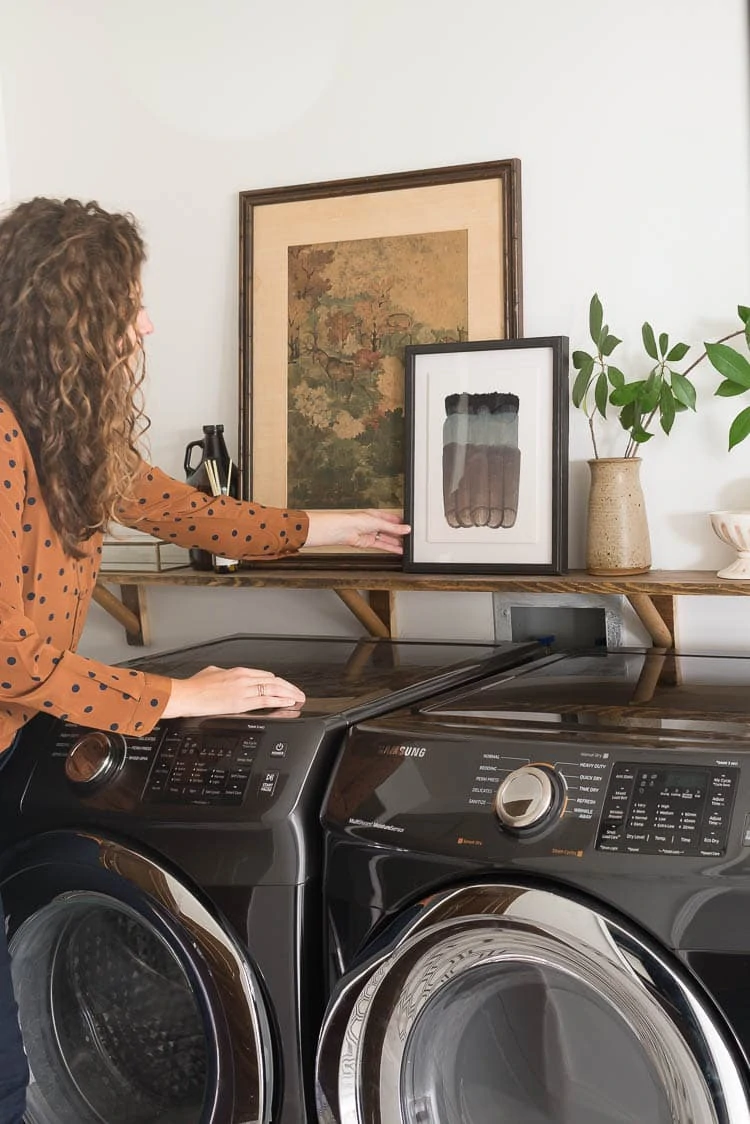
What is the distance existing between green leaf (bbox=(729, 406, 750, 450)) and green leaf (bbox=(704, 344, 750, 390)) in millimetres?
47

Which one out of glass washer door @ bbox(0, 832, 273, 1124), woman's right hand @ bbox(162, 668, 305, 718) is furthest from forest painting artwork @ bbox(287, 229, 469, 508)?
glass washer door @ bbox(0, 832, 273, 1124)

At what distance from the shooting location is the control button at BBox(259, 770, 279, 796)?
1489mm

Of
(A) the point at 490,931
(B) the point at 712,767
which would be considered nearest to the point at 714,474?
(B) the point at 712,767

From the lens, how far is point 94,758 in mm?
1629

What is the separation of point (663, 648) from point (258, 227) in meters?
1.17

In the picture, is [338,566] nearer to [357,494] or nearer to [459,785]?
[357,494]

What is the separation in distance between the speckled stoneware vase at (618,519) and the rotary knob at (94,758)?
2.86ft

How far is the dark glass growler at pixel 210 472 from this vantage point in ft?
7.52

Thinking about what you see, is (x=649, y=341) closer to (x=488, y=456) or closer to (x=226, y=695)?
(x=488, y=456)

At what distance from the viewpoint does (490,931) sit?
1.33m

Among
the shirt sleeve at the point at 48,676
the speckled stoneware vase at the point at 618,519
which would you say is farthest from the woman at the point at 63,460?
the speckled stoneware vase at the point at 618,519

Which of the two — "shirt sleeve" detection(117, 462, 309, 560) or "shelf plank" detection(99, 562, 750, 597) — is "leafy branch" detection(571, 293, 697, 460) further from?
"shirt sleeve" detection(117, 462, 309, 560)

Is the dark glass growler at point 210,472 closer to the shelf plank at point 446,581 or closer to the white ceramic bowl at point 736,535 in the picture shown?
the shelf plank at point 446,581

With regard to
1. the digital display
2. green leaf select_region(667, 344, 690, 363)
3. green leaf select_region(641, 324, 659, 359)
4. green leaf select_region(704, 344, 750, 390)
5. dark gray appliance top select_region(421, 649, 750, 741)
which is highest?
green leaf select_region(641, 324, 659, 359)
